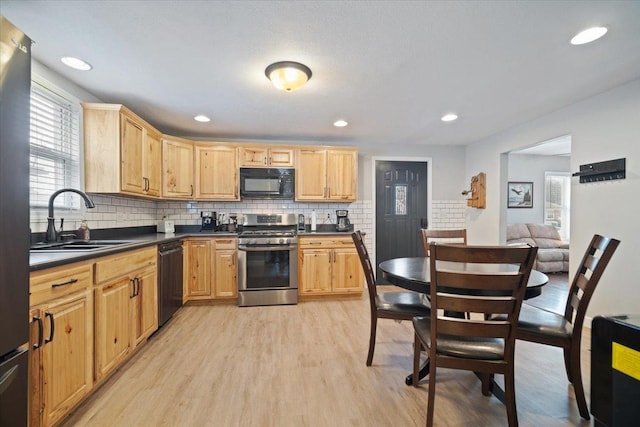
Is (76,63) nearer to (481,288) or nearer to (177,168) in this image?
(177,168)

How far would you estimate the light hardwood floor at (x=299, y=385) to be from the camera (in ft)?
5.29

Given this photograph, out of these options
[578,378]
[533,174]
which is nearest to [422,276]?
[578,378]

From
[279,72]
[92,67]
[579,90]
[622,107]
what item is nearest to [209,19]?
[279,72]

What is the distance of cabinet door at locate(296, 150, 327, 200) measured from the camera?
13.1 ft

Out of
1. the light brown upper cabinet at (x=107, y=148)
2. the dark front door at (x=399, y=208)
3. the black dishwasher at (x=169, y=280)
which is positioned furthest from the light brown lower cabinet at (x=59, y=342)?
the dark front door at (x=399, y=208)

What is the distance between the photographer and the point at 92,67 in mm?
2197

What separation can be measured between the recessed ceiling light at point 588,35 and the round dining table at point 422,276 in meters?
1.57

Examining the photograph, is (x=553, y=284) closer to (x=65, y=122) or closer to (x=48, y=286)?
(x=48, y=286)

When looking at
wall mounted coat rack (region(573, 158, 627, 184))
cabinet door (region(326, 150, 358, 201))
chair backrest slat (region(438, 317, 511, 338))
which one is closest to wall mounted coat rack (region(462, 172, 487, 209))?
wall mounted coat rack (region(573, 158, 627, 184))

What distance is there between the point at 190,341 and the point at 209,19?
8.55 ft

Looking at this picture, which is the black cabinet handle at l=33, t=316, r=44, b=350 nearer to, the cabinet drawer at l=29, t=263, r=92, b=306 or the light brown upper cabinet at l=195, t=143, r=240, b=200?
the cabinet drawer at l=29, t=263, r=92, b=306

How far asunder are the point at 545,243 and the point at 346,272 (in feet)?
14.2

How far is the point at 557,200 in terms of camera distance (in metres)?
6.33

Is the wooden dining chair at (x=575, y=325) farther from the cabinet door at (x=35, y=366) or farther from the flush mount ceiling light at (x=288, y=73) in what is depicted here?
the cabinet door at (x=35, y=366)
